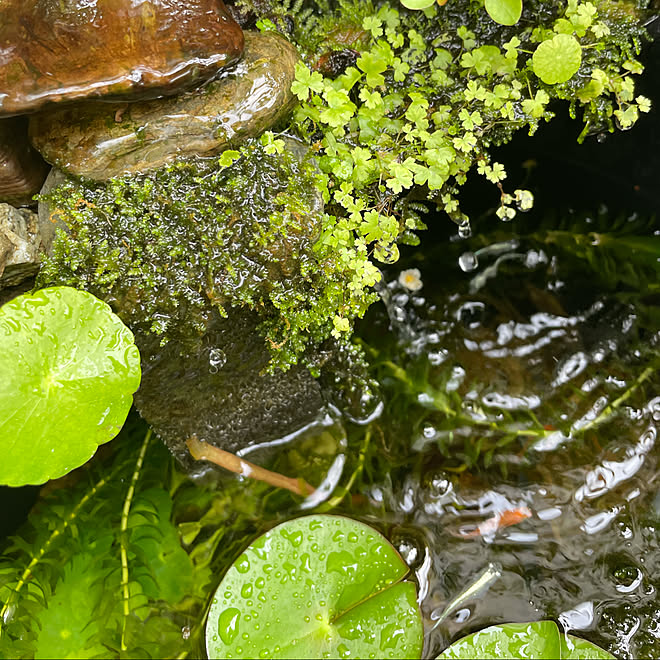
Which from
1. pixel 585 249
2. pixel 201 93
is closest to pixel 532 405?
pixel 585 249

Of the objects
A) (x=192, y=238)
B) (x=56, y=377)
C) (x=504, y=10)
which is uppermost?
(x=504, y=10)

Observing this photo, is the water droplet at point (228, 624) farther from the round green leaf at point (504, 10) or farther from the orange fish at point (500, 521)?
the round green leaf at point (504, 10)

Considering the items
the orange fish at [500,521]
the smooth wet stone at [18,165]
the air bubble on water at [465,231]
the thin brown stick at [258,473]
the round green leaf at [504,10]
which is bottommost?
the orange fish at [500,521]

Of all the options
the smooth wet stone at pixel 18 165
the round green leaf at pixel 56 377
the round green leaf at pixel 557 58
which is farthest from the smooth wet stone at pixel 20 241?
the round green leaf at pixel 557 58

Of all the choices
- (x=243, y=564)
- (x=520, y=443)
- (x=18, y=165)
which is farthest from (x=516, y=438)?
(x=18, y=165)

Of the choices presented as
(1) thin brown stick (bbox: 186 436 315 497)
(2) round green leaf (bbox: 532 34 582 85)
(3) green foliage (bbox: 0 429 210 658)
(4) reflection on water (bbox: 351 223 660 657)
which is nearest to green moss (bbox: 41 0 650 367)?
(2) round green leaf (bbox: 532 34 582 85)

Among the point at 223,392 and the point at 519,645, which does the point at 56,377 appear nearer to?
the point at 223,392

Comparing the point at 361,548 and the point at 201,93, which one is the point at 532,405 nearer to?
the point at 361,548

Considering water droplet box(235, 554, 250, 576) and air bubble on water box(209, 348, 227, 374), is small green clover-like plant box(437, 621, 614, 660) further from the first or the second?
air bubble on water box(209, 348, 227, 374)
